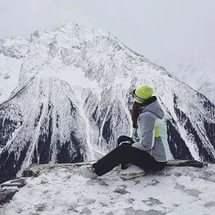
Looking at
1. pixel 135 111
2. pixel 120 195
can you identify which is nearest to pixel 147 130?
pixel 135 111

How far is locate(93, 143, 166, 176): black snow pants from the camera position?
1652cm

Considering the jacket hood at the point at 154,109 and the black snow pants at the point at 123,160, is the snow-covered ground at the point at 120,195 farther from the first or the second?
the jacket hood at the point at 154,109

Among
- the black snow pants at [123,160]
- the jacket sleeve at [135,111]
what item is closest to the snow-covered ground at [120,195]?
the black snow pants at [123,160]

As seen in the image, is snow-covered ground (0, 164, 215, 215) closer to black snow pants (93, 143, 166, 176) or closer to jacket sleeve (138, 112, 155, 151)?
black snow pants (93, 143, 166, 176)

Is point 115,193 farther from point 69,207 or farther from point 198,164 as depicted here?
point 198,164

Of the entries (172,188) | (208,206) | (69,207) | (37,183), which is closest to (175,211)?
(208,206)

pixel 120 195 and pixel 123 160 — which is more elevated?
pixel 123 160

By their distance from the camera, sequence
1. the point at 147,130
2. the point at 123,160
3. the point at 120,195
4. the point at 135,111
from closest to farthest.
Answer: the point at 120,195 → the point at 147,130 → the point at 123,160 → the point at 135,111

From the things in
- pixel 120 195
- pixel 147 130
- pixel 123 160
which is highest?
pixel 147 130

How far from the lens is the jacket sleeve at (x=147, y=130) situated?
16156 mm

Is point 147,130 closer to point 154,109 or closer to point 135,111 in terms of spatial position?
point 154,109

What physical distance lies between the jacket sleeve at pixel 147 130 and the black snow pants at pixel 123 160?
415mm

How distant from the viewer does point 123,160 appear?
16.7 metres

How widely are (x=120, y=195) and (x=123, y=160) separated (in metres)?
1.77
